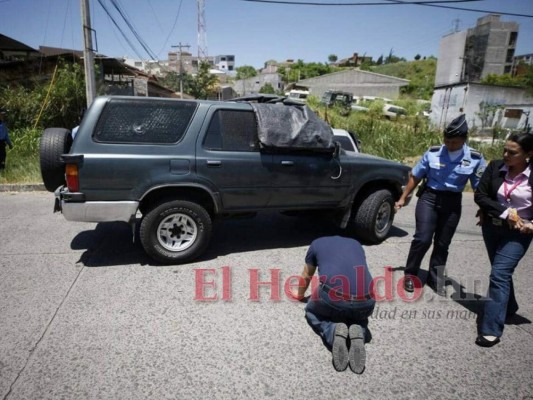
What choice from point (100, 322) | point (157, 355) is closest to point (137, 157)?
point (100, 322)

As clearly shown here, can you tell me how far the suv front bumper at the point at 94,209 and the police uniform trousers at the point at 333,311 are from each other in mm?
2183

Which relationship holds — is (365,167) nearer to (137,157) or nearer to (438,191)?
(438,191)

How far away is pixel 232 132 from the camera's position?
13.9ft

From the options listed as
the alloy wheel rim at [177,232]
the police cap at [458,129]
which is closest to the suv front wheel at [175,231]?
the alloy wheel rim at [177,232]

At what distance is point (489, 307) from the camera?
293 centimetres

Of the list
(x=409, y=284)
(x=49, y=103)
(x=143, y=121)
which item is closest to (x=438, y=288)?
(x=409, y=284)

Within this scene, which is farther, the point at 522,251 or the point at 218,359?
the point at 522,251

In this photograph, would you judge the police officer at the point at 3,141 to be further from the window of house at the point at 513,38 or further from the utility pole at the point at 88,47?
the window of house at the point at 513,38

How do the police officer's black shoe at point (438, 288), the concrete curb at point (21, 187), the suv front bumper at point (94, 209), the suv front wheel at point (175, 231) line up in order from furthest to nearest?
the concrete curb at point (21, 187), the suv front wheel at point (175, 231), the police officer's black shoe at point (438, 288), the suv front bumper at point (94, 209)

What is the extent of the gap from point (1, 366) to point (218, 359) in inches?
58.4

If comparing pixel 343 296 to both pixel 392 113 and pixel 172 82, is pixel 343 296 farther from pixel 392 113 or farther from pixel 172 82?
pixel 172 82

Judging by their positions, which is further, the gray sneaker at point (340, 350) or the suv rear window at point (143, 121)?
the suv rear window at point (143, 121)

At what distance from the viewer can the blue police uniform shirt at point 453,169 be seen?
3441 mm

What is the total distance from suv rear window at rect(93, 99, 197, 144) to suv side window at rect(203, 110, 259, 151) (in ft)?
0.96
